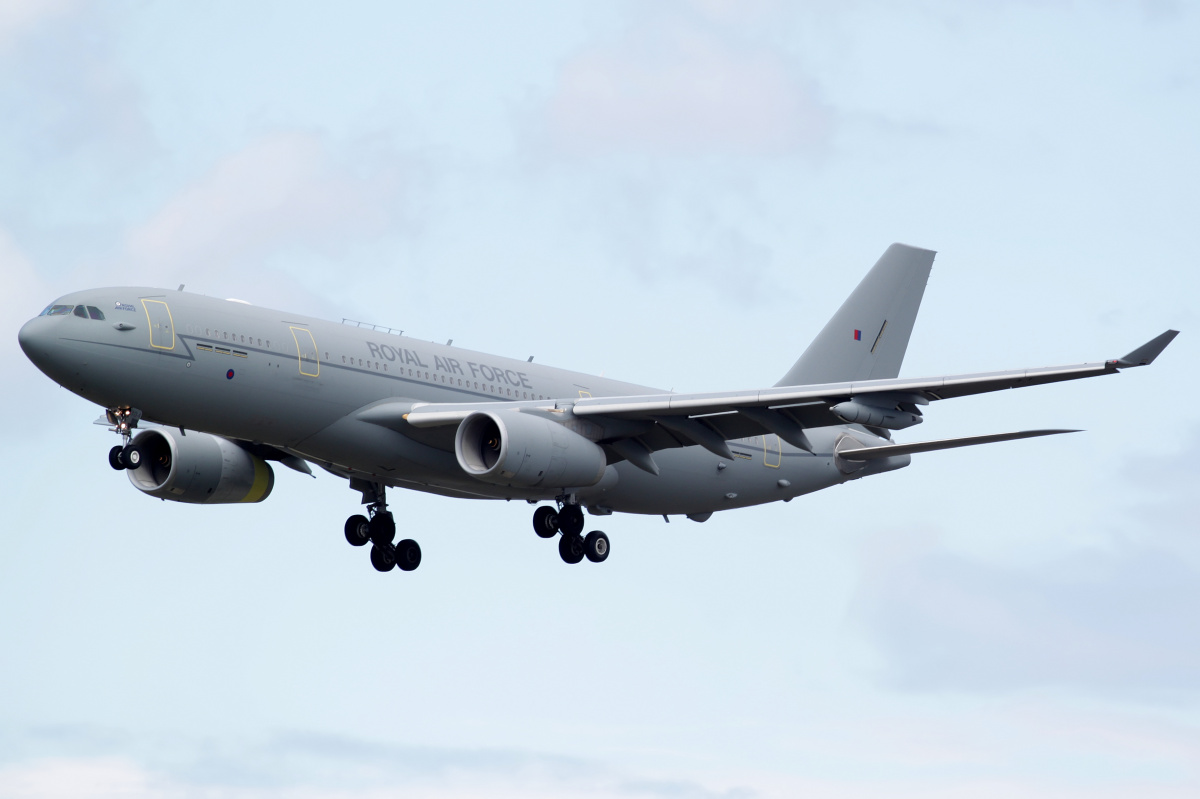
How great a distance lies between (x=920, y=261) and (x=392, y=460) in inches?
720

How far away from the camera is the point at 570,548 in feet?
123

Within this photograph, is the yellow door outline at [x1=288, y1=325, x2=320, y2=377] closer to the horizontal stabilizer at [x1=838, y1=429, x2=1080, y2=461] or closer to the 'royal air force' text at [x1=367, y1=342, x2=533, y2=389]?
the 'royal air force' text at [x1=367, y1=342, x2=533, y2=389]

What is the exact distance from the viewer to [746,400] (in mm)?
33844

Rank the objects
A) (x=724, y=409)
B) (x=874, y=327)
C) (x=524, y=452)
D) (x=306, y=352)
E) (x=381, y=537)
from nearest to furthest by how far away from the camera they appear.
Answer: (x=524, y=452)
(x=306, y=352)
(x=724, y=409)
(x=381, y=537)
(x=874, y=327)

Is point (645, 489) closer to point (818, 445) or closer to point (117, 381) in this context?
→ point (818, 445)

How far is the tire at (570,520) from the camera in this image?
123 feet

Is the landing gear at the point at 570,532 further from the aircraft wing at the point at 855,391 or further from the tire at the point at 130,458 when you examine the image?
the tire at the point at 130,458

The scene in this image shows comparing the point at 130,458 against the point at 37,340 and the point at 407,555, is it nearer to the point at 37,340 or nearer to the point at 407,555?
the point at 37,340

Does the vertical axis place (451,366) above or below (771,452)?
below

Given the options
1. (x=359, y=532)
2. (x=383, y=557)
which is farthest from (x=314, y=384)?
(x=383, y=557)

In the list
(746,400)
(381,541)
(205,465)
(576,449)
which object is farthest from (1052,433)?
(205,465)

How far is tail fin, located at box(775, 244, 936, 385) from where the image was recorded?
44.7 m

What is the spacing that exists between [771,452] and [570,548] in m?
7.21

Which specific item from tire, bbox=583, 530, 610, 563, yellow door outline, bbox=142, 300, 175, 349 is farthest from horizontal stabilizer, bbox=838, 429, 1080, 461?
yellow door outline, bbox=142, 300, 175, 349
